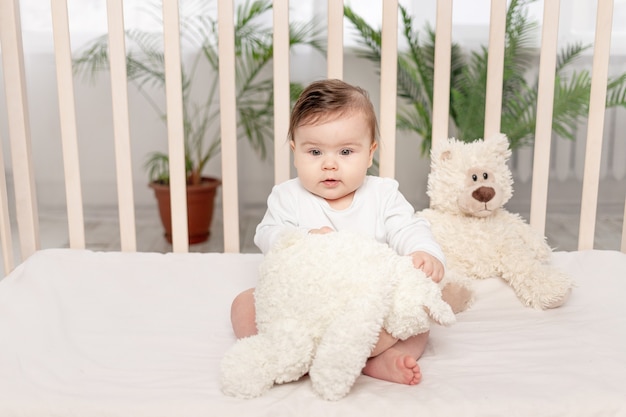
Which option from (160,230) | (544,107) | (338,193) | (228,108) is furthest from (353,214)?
(160,230)

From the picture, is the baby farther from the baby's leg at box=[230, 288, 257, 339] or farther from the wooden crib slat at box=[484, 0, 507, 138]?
the wooden crib slat at box=[484, 0, 507, 138]

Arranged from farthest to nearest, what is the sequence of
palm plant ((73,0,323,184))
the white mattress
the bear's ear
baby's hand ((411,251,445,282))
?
1. palm plant ((73,0,323,184))
2. the bear's ear
3. baby's hand ((411,251,445,282))
4. the white mattress

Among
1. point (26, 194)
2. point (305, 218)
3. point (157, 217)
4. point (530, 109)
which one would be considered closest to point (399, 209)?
point (305, 218)

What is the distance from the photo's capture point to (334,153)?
110 cm

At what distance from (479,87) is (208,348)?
157 centimetres

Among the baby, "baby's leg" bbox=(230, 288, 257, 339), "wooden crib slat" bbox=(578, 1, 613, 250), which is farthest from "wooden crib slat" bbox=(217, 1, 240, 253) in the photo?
"wooden crib slat" bbox=(578, 1, 613, 250)

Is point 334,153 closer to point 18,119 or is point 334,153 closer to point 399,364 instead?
point 399,364

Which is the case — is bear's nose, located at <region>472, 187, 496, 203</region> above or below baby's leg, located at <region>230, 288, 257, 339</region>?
above

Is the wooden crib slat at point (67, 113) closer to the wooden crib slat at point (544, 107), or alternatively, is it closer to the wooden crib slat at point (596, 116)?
the wooden crib slat at point (544, 107)

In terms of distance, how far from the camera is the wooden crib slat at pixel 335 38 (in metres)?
1.40

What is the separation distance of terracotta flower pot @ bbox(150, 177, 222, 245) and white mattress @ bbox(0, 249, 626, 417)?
1057mm

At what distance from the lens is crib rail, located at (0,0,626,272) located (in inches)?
55.5

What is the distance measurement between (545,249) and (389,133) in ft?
1.35

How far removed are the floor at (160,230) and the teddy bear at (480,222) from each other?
1.03 meters
